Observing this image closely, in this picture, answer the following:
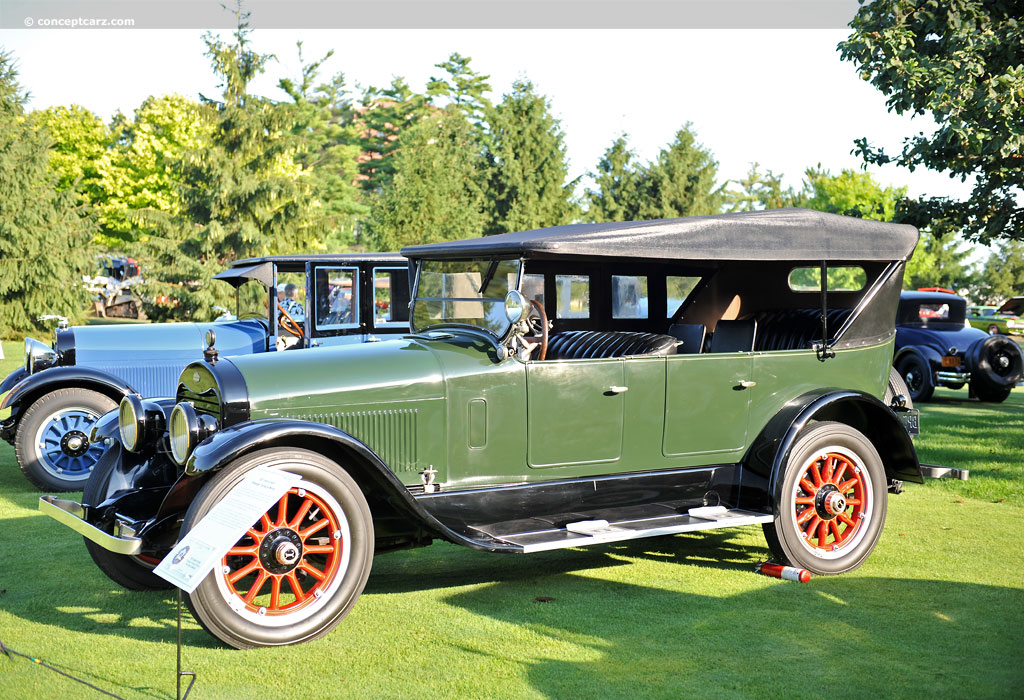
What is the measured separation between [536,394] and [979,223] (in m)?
7.55

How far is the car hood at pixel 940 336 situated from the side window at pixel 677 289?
912cm

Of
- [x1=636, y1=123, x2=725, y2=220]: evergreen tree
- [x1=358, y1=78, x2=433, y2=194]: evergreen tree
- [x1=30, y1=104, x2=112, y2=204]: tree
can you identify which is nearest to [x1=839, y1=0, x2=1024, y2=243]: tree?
[x1=636, y1=123, x2=725, y2=220]: evergreen tree

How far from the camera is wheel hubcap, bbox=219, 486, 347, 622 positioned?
398 cm

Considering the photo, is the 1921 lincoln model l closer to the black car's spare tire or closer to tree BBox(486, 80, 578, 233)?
the black car's spare tire

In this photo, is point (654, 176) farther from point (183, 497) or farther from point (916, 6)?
point (183, 497)

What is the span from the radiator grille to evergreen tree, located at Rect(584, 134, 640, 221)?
94.5 feet

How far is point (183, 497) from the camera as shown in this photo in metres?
4.12

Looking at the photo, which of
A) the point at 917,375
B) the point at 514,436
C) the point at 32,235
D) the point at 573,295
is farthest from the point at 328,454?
the point at 32,235

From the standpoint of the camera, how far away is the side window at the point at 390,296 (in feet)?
30.5

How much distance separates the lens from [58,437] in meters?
7.65

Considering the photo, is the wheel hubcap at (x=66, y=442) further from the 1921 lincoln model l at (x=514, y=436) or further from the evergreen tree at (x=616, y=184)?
the evergreen tree at (x=616, y=184)

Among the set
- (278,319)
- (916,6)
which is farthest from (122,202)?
(916,6)

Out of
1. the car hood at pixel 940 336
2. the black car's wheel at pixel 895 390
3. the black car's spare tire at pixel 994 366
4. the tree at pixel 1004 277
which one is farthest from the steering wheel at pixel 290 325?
the tree at pixel 1004 277

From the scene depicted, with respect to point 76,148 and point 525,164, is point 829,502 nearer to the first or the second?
point 525,164
